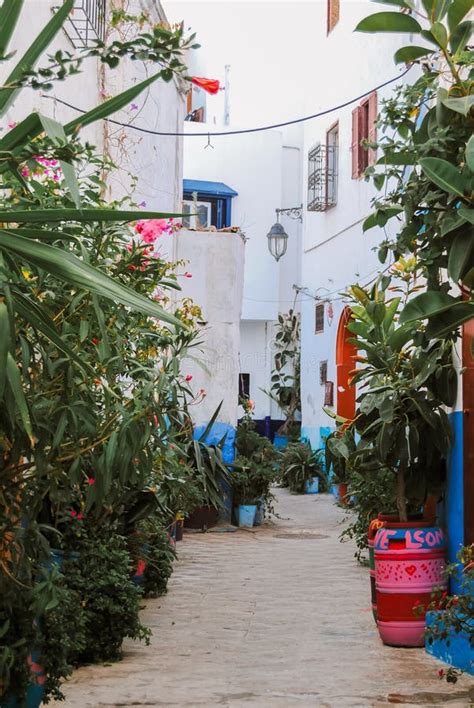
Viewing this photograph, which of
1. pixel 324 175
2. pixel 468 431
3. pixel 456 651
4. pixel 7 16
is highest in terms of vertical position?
pixel 324 175

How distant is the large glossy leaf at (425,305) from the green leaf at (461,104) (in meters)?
0.97

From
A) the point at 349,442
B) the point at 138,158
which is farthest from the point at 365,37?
the point at 349,442

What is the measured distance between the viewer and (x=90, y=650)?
7.07m

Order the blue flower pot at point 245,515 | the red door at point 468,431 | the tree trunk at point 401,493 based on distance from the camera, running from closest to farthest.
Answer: the red door at point 468,431 → the tree trunk at point 401,493 → the blue flower pot at point 245,515

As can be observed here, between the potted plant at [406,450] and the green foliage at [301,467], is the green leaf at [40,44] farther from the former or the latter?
the green foliage at [301,467]

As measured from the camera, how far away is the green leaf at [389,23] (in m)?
5.89

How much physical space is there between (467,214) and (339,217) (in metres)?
14.6

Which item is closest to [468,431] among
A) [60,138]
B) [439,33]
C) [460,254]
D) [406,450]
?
[406,450]

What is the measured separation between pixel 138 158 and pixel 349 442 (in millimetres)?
6091

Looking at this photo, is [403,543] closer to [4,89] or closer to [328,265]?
[4,89]

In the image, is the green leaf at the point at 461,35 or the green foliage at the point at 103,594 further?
the green foliage at the point at 103,594

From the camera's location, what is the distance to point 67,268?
3166 millimetres

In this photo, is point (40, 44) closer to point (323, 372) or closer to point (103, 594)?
point (103, 594)

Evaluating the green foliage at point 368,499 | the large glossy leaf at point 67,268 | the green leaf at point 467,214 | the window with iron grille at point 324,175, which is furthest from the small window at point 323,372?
the large glossy leaf at point 67,268
